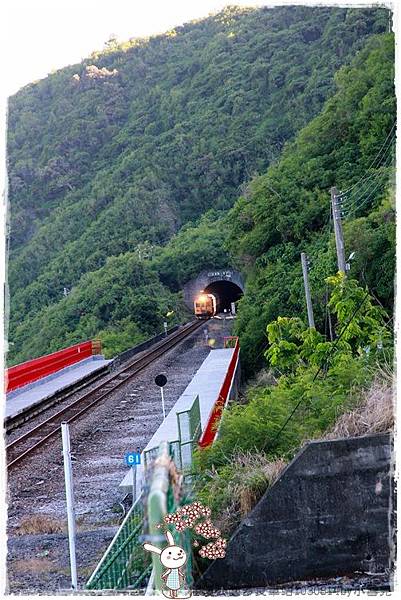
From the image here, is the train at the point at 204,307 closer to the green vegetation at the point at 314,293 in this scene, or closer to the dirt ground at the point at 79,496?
the green vegetation at the point at 314,293

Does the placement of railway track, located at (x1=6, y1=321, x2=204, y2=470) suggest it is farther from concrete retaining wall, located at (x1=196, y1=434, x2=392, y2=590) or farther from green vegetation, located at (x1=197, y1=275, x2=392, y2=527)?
concrete retaining wall, located at (x1=196, y1=434, x2=392, y2=590)

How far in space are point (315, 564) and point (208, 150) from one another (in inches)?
3384

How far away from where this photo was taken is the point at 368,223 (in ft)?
79.7

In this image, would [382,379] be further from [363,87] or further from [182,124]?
[182,124]

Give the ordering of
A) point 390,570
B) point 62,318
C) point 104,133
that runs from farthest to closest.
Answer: point 104,133 < point 62,318 < point 390,570

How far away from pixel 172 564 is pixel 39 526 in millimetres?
5221

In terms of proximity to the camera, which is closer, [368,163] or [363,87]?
[368,163]

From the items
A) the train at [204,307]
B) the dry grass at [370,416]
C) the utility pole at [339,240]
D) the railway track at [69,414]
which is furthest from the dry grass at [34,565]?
the train at [204,307]

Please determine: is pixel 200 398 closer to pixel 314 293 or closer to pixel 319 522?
pixel 314 293

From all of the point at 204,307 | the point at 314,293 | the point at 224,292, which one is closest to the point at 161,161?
the point at 224,292

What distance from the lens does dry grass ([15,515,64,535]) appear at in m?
10.7

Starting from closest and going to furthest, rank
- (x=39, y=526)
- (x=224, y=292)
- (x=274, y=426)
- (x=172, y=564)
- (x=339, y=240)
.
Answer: (x=172, y=564)
(x=274, y=426)
(x=39, y=526)
(x=339, y=240)
(x=224, y=292)

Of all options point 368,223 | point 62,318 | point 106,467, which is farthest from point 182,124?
point 106,467

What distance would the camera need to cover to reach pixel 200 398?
1670 cm
